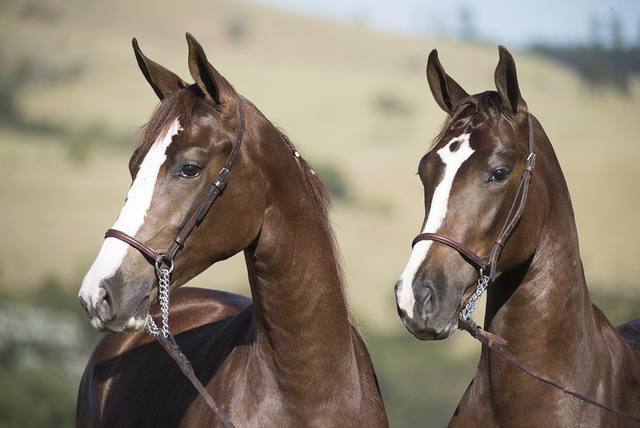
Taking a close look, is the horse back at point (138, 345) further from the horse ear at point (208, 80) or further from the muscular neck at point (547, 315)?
the muscular neck at point (547, 315)

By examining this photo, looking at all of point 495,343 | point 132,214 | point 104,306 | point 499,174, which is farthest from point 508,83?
point 104,306

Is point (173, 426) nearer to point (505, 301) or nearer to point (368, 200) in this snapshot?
point (505, 301)

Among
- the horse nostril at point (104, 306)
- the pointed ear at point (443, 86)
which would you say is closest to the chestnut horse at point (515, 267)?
the pointed ear at point (443, 86)

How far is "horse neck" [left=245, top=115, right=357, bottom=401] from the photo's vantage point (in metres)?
4.52

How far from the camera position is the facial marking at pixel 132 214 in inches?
157

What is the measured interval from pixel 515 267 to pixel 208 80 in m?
1.86

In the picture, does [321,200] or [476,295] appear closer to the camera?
[476,295]

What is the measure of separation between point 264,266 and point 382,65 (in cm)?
7464

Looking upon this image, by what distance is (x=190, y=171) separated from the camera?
4277 millimetres

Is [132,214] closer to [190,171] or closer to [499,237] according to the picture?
[190,171]

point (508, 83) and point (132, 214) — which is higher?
point (508, 83)

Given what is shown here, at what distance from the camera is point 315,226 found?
15.4 ft

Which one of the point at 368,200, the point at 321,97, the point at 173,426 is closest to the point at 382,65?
the point at 321,97

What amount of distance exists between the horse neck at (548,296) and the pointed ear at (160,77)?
195 centimetres
